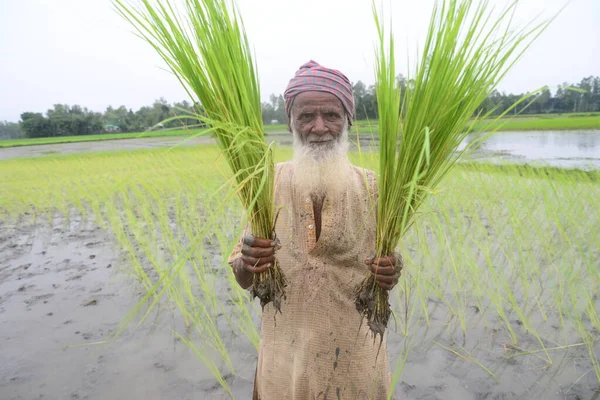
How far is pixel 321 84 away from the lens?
1.16m

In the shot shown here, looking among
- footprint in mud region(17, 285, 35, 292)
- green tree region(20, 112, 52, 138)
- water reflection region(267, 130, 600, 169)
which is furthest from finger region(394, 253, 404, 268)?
green tree region(20, 112, 52, 138)

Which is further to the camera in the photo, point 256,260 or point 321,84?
point 321,84

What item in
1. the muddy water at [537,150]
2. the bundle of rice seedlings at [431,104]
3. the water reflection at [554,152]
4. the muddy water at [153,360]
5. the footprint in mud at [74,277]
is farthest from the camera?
the water reflection at [554,152]

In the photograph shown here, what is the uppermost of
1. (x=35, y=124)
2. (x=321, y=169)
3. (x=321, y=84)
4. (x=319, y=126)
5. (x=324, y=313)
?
(x=35, y=124)

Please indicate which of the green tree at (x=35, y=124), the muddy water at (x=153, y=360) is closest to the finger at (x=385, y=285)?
the muddy water at (x=153, y=360)

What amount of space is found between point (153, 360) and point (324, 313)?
4.38 feet

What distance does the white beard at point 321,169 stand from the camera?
46.0 inches

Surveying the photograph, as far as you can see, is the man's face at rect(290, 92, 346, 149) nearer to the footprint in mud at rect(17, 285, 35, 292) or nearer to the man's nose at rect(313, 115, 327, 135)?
the man's nose at rect(313, 115, 327, 135)

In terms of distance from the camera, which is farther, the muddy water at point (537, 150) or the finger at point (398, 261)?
the muddy water at point (537, 150)

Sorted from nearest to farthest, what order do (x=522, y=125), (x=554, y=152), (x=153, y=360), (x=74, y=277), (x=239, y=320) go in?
1. (x=153, y=360)
2. (x=239, y=320)
3. (x=74, y=277)
4. (x=554, y=152)
5. (x=522, y=125)

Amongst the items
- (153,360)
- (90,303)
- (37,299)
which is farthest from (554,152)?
(37,299)

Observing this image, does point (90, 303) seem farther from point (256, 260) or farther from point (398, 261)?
point (398, 261)

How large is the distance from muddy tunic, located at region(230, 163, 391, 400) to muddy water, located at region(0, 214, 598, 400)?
0.56m

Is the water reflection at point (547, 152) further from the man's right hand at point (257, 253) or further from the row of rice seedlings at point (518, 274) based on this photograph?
the row of rice seedlings at point (518, 274)
